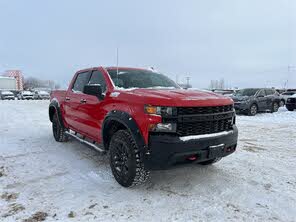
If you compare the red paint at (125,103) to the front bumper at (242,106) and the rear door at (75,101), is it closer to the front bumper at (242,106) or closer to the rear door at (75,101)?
the rear door at (75,101)

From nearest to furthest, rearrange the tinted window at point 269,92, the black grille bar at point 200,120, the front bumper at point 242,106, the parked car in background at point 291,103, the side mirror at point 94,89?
the black grille bar at point 200,120
the side mirror at point 94,89
the front bumper at point 242,106
the tinted window at point 269,92
the parked car in background at point 291,103

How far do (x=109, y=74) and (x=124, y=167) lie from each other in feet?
5.70

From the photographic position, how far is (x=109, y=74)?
4.61m

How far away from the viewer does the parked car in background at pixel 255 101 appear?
1435 centimetres

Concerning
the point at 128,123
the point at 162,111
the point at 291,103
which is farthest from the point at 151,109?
the point at 291,103

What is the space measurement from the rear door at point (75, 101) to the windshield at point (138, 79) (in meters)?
1.00

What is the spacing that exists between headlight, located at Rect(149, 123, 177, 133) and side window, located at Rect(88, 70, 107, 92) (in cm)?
149

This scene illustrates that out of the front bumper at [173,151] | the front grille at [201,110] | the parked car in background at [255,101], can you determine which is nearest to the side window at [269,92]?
the parked car in background at [255,101]

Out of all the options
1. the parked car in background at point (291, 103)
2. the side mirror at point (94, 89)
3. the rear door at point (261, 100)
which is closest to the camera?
the side mirror at point (94, 89)

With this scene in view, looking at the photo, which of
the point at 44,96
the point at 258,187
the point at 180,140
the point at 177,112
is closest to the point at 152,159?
the point at 180,140

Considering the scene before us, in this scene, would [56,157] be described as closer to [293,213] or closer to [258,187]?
[258,187]

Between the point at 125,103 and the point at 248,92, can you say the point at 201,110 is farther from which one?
the point at 248,92

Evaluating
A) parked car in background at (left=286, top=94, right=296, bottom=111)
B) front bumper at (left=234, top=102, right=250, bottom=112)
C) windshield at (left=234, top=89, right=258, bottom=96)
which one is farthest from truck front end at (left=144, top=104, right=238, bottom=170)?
parked car in background at (left=286, top=94, right=296, bottom=111)

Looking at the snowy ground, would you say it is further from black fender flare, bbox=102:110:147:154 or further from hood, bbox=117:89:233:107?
hood, bbox=117:89:233:107
